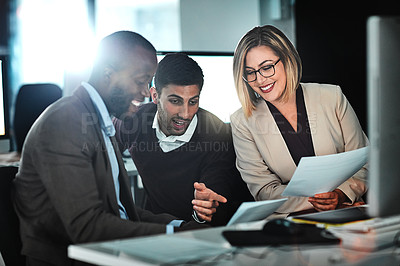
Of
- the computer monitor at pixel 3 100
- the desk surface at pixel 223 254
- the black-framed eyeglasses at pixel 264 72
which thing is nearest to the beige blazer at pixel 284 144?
the black-framed eyeglasses at pixel 264 72

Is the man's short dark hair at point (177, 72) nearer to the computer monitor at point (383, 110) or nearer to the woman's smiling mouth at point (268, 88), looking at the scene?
the woman's smiling mouth at point (268, 88)

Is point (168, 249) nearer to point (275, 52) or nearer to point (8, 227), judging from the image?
point (8, 227)

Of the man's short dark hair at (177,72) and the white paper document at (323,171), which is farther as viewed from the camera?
the man's short dark hair at (177,72)

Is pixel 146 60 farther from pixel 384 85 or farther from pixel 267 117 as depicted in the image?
pixel 384 85

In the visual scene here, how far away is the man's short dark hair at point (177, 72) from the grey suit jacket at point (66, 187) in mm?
522

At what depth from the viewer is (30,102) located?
3.06 m

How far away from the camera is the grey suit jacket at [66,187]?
150cm

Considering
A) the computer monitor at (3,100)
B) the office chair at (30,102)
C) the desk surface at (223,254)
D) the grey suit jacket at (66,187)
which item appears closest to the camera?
the desk surface at (223,254)

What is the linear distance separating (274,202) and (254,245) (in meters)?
0.26

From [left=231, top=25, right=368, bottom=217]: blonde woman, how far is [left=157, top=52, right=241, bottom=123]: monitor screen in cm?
6

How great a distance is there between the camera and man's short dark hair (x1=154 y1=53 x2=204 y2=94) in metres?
2.16

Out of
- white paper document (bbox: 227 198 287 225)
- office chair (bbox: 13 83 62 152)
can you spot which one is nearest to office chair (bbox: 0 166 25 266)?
white paper document (bbox: 227 198 287 225)

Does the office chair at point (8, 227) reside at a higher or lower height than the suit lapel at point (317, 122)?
lower

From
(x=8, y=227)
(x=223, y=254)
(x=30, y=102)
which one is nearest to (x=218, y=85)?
(x=8, y=227)
